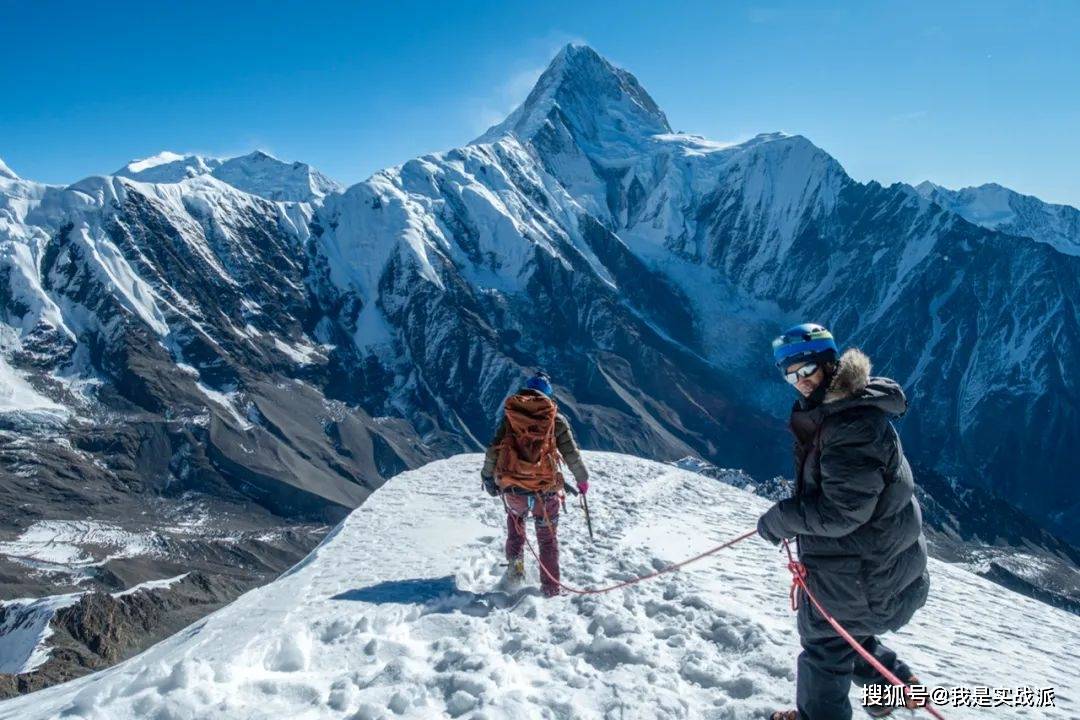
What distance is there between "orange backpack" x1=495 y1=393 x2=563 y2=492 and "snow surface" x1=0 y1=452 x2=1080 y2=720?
1.67 meters

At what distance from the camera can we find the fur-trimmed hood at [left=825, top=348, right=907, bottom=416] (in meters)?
5.59

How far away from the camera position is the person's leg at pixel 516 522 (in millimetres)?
11367

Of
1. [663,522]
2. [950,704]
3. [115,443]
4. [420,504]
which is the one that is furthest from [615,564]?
[115,443]

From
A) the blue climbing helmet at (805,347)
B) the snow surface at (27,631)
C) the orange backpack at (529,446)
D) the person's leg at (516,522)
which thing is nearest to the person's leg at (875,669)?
the blue climbing helmet at (805,347)

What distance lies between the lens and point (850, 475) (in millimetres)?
5648

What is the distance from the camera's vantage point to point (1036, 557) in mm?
190000

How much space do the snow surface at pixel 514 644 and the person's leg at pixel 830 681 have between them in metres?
0.93

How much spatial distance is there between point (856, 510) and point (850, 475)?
28 cm

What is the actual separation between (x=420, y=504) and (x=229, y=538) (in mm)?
148351

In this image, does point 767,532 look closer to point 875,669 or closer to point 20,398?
point 875,669

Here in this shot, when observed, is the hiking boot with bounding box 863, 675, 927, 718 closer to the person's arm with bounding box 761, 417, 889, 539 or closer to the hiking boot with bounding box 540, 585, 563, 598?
the person's arm with bounding box 761, 417, 889, 539

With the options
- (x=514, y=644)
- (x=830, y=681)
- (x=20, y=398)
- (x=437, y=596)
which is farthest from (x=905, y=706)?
(x=20, y=398)

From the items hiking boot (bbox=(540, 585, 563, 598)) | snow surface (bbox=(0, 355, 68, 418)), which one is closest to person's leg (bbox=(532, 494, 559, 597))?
hiking boot (bbox=(540, 585, 563, 598))

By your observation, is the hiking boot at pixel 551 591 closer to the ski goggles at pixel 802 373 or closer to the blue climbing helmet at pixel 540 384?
the blue climbing helmet at pixel 540 384
